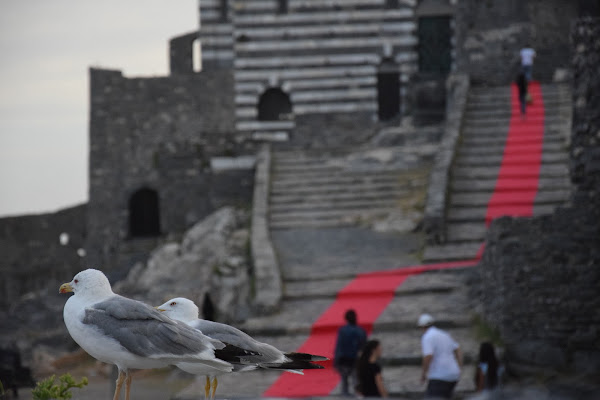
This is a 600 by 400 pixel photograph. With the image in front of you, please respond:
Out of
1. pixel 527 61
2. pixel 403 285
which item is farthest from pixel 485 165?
pixel 527 61

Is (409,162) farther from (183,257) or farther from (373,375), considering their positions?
(373,375)

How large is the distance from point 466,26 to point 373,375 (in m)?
19.3

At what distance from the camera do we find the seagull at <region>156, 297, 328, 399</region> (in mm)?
4973

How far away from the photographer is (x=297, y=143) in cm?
2481

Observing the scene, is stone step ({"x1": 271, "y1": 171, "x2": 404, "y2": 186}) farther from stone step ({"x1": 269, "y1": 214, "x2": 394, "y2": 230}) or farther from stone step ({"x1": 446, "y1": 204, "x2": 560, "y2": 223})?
stone step ({"x1": 446, "y1": 204, "x2": 560, "y2": 223})

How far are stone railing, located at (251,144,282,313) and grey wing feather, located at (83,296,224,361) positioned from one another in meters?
9.38

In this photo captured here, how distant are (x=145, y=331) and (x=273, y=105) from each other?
25974mm

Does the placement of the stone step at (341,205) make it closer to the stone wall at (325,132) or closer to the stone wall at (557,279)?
the stone wall at (325,132)

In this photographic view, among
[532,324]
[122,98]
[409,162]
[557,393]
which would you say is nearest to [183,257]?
[409,162]

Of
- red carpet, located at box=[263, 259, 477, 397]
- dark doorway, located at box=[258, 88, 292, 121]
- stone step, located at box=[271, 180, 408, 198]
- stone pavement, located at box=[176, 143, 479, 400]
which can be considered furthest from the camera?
dark doorway, located at box=[258, 88, 292, 121]

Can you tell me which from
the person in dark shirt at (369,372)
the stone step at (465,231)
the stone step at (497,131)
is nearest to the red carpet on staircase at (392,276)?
the stone step at (497,131)

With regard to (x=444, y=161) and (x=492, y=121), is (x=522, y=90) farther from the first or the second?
(x=444, y=161)

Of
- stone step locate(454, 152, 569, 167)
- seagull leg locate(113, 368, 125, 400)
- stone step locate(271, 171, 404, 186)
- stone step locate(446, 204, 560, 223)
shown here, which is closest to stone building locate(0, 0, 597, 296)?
stone step locate(271, 171, 404, 186)

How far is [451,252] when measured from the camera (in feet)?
53.5
